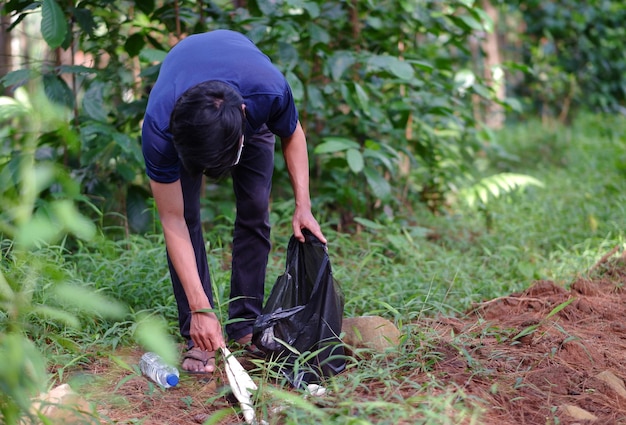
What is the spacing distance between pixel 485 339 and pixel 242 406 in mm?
1058

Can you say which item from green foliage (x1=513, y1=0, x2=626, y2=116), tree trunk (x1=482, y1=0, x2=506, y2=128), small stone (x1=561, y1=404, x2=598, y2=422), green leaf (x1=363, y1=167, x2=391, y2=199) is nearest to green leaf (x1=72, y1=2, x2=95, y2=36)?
green leaf (x1=363, y1=167, x2=391, y2=199)

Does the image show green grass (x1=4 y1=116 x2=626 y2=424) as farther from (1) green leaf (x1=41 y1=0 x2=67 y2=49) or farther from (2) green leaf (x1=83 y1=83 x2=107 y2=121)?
(1) green leaf (x1=41 y1=0 x2=67 y2=49)

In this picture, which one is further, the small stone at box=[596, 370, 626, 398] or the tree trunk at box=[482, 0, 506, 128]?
the tree trunk at box=[482, 0, 506, 128]

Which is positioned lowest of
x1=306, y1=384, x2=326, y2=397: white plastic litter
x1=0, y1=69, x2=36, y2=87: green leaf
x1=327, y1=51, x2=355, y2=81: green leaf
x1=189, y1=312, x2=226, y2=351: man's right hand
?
x1=306, y1=384, x2=326, y2=397: white plastic litter

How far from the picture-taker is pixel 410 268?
3.77m

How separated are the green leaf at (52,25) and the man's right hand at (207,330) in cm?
177

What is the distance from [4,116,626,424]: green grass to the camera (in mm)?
2250

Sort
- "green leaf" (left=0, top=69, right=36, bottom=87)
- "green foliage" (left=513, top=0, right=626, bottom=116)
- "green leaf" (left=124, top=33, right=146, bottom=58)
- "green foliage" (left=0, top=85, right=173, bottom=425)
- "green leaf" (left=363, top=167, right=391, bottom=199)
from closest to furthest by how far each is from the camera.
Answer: "green foliage" (left=0, top=85, right=173, bottom=425), "green leaf" (left=0, top=69, right=36, bottom=87), "green leaf" (left=124, top=33, right=146, bottom=58), "green leaf" (left=363, top=167, right=391, bottom=199), "green foliage" (left=513, top=0, right=626, bottom=116)

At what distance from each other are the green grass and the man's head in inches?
26.9

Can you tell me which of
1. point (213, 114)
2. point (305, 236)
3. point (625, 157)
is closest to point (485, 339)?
point (305, 236)

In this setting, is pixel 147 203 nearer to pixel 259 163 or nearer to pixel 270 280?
pixel 270 280

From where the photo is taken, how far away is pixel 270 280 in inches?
137

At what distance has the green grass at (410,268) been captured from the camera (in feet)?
7.38

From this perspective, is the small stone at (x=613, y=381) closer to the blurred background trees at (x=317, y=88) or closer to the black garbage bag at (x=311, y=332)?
the black garbage bag at (x=311, y=332)
